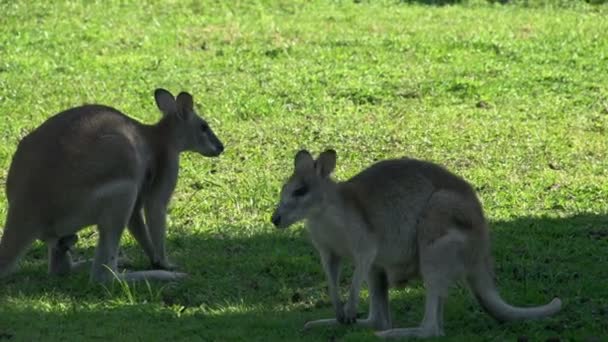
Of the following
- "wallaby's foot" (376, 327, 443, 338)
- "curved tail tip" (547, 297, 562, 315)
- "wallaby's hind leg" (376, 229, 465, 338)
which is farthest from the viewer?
"curved tail tip" (547, 297, 562, 315)

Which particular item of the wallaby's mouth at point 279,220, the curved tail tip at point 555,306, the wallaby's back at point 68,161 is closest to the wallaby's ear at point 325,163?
the wallaby's mouth at point 279,220

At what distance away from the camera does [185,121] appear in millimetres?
8578

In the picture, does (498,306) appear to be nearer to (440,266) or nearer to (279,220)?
(440,266)

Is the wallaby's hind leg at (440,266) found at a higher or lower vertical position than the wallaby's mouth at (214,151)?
lower

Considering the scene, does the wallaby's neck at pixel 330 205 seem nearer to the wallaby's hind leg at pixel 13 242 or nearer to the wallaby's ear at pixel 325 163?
the wallaby's ear at pixel 325 163

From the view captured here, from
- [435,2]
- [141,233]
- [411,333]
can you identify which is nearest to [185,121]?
[141,233]

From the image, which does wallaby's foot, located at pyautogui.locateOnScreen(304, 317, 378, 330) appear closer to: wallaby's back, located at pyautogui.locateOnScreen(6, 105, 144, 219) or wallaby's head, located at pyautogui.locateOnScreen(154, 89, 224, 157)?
wallaby's back, located at pyautogui.locateOnScreen(6, 105, 144, 219)

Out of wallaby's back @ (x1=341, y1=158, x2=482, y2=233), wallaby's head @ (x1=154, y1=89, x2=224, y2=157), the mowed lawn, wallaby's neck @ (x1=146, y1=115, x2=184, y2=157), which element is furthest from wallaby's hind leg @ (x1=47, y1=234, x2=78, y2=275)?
wallaby's back @ (x1=341, y1=158, x2=482, y2=233)

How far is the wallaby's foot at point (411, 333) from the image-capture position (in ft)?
21.4

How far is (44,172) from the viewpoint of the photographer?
7547mm

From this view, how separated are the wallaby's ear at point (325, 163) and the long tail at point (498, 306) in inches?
35.1

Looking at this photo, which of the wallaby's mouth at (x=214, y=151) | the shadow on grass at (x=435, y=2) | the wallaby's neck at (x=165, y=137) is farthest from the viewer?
the shadow on grass at (x=435, y=2)

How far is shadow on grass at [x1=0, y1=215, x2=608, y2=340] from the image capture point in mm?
6879

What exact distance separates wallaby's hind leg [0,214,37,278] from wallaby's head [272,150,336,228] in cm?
162
